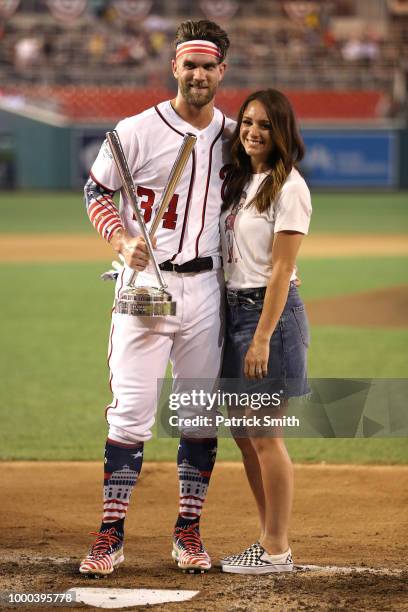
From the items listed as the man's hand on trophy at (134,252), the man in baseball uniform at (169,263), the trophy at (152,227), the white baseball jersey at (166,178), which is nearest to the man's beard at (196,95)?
the man in baseball uniform at (169,263)

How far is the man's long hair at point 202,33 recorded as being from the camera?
403 cm

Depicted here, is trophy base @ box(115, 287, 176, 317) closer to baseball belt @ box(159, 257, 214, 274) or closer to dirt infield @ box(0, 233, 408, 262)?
baseball belt @ box(159, 257, 214, 274)

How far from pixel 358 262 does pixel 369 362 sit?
7.34 m

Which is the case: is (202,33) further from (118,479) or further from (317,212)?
(317,212)

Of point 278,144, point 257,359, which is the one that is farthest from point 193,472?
point 278,144

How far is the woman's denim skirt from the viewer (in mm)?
3914

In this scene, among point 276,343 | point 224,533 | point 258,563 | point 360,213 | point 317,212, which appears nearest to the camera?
point 276,343

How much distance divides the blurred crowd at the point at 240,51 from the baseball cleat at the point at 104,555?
27.2 m

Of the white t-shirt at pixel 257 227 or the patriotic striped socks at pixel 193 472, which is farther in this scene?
the patriotic striped socks at pixel 193 472

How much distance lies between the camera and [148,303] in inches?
149

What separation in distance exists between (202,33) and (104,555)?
2001mm

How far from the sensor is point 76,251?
1733cm

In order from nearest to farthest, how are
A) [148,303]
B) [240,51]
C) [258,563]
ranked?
[148,303] < [258,563] < [240,51]

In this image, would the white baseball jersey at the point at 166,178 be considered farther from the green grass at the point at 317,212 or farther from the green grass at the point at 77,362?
the green grass at the point at 317,212
